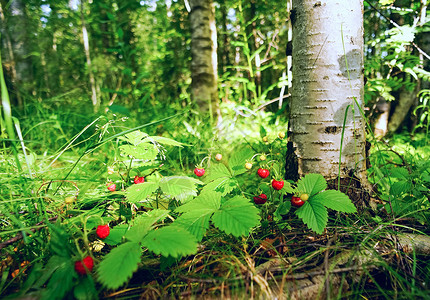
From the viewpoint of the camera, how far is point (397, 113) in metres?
3.31

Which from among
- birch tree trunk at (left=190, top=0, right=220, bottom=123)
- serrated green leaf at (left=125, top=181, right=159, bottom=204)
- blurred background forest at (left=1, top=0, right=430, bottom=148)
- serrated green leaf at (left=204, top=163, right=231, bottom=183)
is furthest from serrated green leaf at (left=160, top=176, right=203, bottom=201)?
birch tree trunk at (left=190, top=0, right=220, bottom=123)

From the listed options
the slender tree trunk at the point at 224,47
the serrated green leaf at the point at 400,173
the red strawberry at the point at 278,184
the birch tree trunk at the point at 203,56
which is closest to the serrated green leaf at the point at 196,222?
the red strawberry at the point at 278,184

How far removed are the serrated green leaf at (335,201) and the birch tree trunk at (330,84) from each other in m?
0.22

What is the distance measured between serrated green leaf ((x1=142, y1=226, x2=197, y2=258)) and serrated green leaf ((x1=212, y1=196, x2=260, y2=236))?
0.11 m

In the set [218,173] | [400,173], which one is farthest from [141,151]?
[400,173]

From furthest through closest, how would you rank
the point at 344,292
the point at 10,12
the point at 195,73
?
1. the point at 10,12
2. the point at 195,73
3. the point at 344,292

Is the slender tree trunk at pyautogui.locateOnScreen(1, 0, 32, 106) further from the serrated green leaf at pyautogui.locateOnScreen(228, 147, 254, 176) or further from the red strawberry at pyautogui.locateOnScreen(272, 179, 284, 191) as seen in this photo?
the red strawberry at pyautogui.locateOnScreen(272, 179, 284, 191)

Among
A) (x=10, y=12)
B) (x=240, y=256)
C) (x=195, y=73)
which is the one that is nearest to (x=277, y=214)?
(x=240, y=256)

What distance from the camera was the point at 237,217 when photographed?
0.75 metres

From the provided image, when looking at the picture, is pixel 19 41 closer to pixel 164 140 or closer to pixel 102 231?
pixel 164 140

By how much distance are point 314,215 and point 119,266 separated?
26.3 inches

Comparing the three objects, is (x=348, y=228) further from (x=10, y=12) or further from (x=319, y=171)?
(x=10, y=12)

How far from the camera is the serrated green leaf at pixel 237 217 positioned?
2.35 ft

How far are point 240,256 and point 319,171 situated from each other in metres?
0.57
